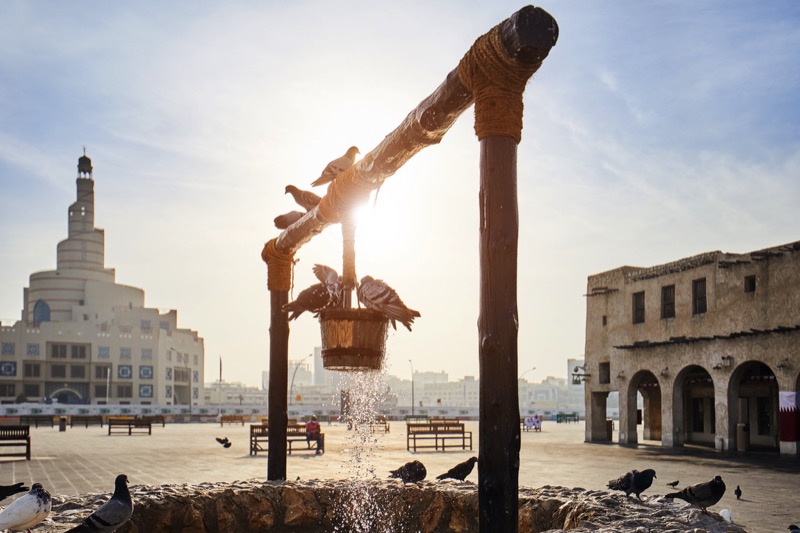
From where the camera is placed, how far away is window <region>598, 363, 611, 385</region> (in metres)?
34.1

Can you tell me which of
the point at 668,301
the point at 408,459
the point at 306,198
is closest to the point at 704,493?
the point at 306,198

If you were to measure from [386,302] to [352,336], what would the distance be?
344 millimetres

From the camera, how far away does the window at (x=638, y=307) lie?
32.2 meters

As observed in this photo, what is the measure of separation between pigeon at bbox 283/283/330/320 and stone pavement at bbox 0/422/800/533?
19.9 ft

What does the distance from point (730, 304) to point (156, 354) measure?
84660 mm

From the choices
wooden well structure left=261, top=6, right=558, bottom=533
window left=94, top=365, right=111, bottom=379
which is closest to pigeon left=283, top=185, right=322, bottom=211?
wooden well structure left=261, top=6, right=558, bottom=533

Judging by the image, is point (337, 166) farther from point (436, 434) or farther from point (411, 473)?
point (436, 434)

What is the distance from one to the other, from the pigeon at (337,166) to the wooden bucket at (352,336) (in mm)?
1640

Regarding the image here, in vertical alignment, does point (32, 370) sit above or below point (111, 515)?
below

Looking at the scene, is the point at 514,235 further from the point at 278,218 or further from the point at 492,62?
the point at 278,218

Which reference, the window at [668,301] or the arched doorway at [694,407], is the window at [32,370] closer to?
the arched doorway at [694,407]

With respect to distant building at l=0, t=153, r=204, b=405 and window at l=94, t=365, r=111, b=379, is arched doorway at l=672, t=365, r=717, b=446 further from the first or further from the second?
window at l=94, t=365, r=111, b=379

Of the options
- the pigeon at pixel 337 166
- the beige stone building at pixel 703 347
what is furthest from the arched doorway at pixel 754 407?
the pigeon at pixel 337 166

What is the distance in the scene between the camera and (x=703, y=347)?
28234mm
